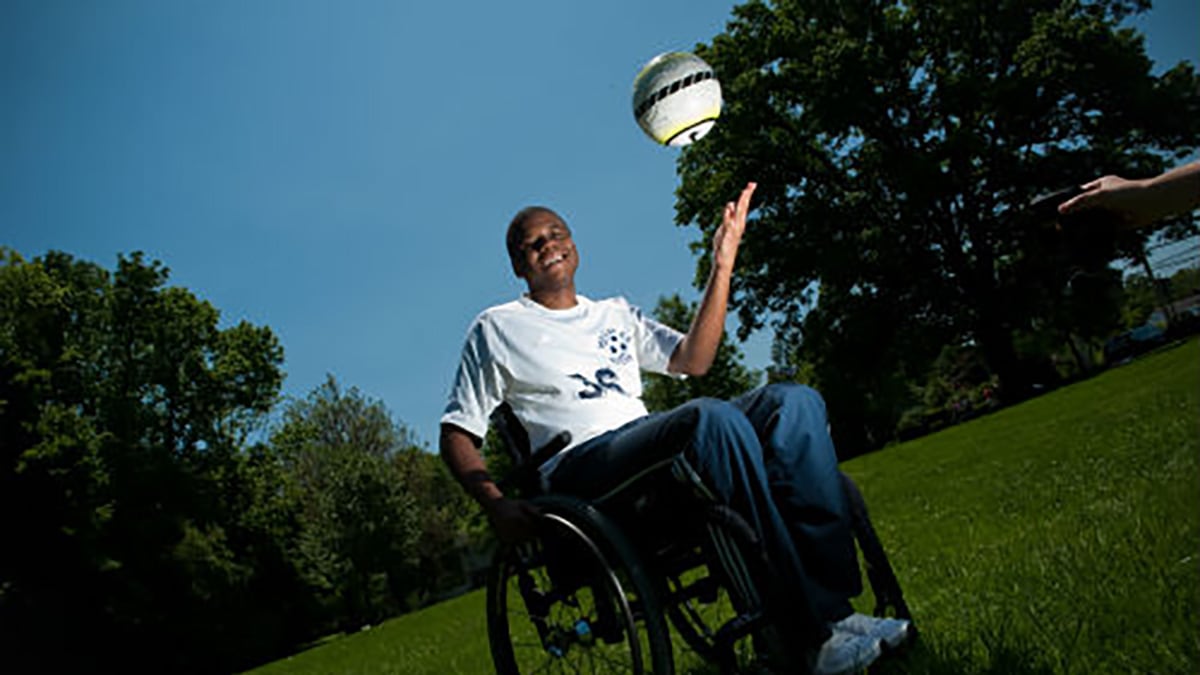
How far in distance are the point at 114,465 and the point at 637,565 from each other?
92.1 feet

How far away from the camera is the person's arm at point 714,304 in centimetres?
286

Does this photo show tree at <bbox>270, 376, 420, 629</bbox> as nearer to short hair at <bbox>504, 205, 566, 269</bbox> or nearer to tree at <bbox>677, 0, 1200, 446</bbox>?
tree at <bbox>677, 0, 1200, 446</bbox>

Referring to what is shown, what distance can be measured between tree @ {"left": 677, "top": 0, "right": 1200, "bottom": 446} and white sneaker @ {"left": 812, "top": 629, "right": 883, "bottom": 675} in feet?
73.6

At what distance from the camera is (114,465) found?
25453 millimetres

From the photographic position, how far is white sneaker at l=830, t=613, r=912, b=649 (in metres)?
2.06

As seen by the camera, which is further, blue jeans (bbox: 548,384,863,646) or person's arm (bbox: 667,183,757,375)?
person's arm (bbox: 667,183,757,375)

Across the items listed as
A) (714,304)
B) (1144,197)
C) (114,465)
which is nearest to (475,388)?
(714,304)

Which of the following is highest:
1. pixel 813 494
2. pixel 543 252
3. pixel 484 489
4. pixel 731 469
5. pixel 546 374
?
pixel 543 252

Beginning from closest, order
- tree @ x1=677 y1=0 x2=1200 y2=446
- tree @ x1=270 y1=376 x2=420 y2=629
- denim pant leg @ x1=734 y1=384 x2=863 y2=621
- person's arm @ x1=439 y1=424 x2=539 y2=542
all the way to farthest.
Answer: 1. denim pant leg @ x1=734 y1=384 x2=863 y2=621
2. person's arm @ x1=439 y1=424 x2=539 y2=542
3. tree @ x1=677 y1=0 x2=1200 y2=446
4. tree @ x1=270 y1=376 x2=420 y2=629

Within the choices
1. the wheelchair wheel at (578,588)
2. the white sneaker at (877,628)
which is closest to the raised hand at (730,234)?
the wheelchair wheel at (578,588)

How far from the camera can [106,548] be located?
2488 centimetres

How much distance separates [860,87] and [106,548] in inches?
1045

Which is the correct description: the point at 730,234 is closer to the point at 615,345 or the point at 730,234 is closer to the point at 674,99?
the point at 615,345

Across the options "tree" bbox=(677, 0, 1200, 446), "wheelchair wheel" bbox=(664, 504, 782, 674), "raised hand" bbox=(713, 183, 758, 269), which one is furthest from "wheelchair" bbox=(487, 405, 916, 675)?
"tree" bbox=(677, 0, 1200, 446)
